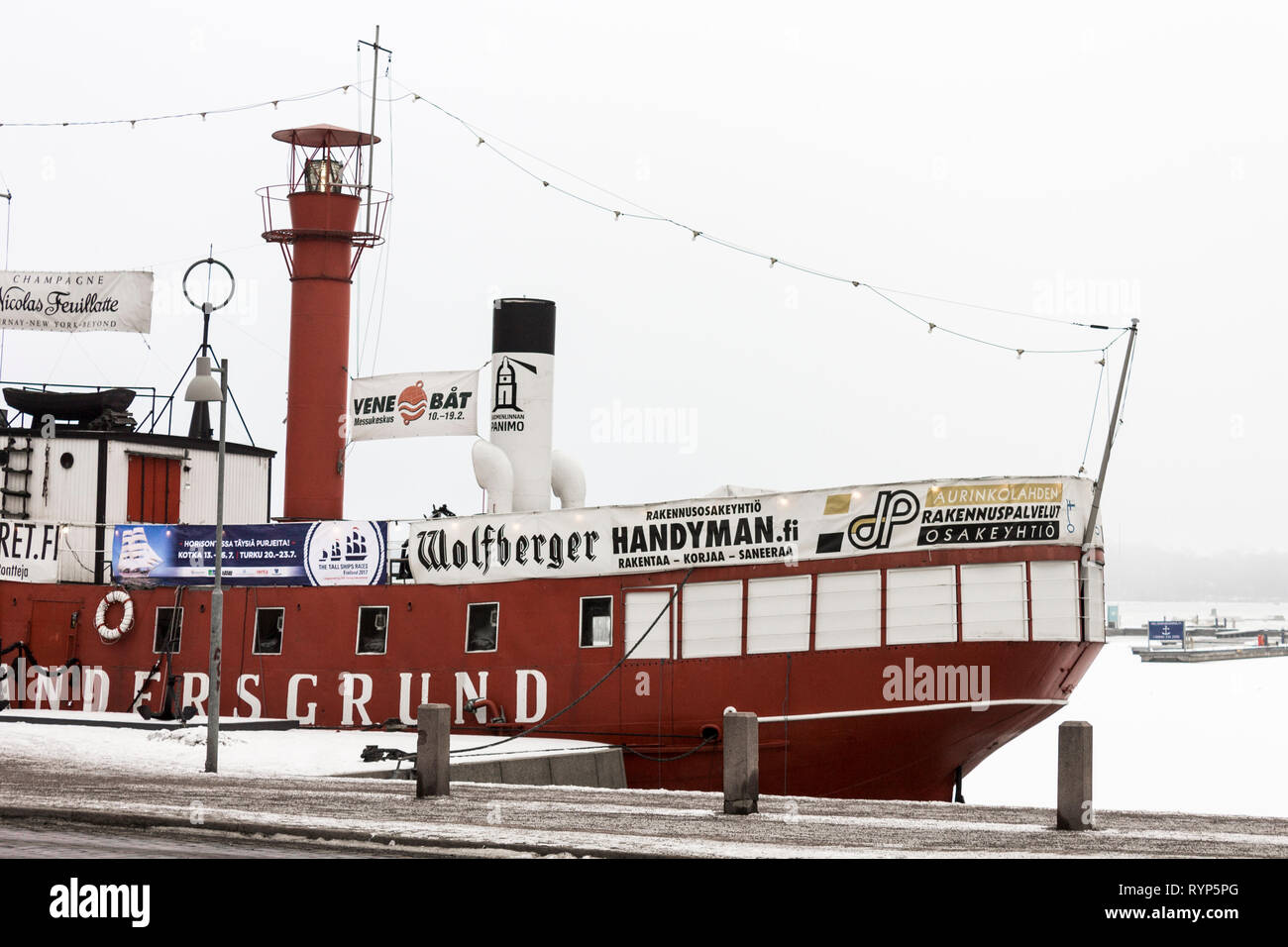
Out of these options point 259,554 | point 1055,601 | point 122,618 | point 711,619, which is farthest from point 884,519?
point 122,618

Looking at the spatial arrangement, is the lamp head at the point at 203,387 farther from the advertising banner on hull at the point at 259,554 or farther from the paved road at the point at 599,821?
the advertising banner on hull at the point at 259,554

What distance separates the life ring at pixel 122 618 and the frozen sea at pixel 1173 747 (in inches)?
637

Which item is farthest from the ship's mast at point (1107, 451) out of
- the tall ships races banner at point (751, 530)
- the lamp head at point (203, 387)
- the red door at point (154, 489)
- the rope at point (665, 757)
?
the red door at point (154, 489)

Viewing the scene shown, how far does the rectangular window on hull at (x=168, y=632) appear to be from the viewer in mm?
29969

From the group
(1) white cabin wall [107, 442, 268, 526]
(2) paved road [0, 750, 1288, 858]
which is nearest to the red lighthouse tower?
(1) white cabin wall [107, 442, 268, 526]

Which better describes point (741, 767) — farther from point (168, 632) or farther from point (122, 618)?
point (122, 618)

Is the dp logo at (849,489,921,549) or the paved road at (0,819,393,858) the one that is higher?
the dp logo at (849,489,921,549)

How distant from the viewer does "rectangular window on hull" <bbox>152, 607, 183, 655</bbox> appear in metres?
30.0

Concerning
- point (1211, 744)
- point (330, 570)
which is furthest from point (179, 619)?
point (1211, 744)

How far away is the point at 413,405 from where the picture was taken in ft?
98.8

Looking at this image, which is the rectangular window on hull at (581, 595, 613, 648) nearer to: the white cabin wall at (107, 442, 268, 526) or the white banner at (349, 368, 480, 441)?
the white banner at (349, 368, 480, 441)

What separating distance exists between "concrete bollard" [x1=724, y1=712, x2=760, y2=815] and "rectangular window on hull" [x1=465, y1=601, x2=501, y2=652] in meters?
11.1
